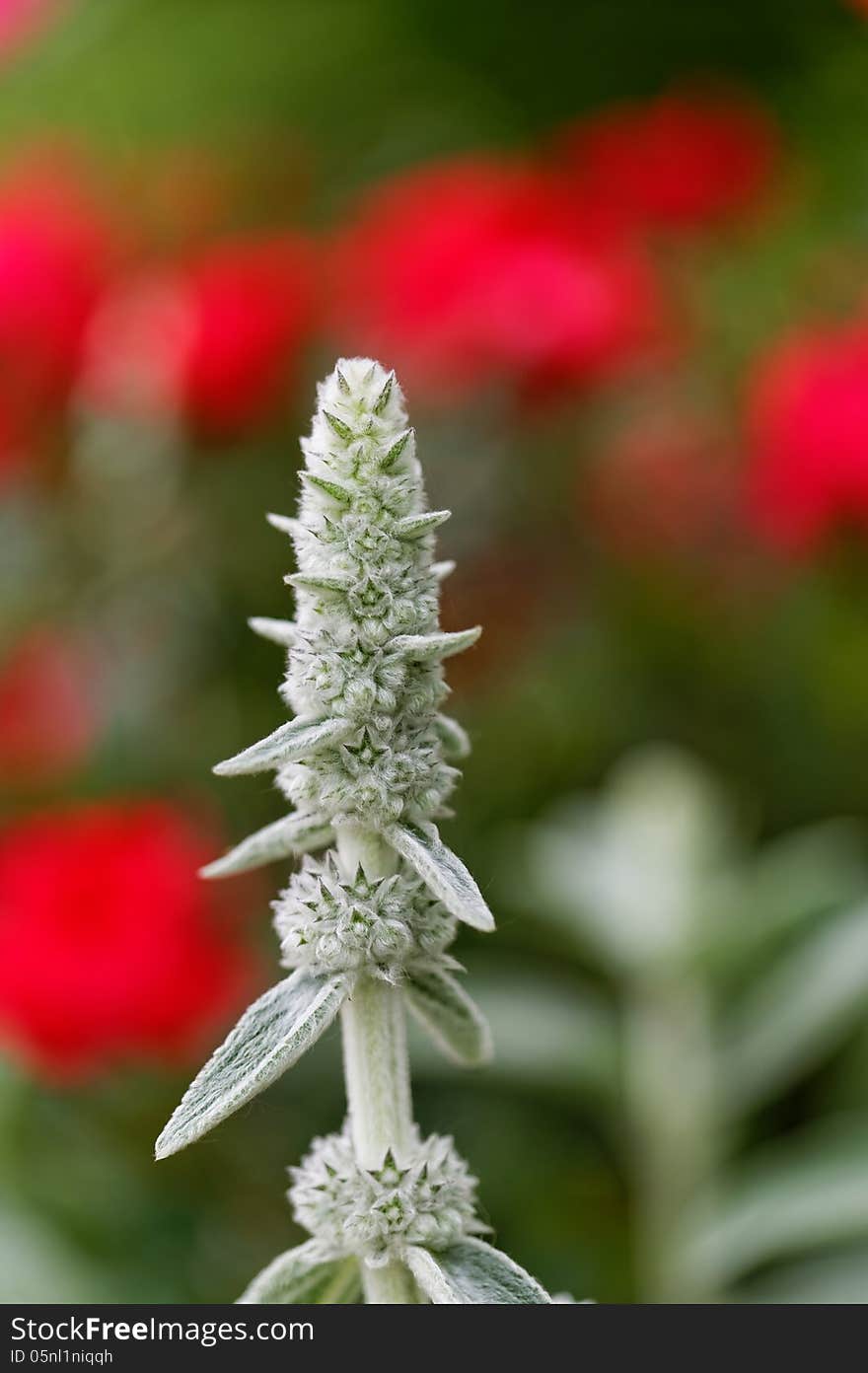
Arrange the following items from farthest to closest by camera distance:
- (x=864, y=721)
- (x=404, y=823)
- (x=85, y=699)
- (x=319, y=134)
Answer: (x=319, y=134) → (x=85, y=699) → (x=864, y=721) → (x=404, y=823)

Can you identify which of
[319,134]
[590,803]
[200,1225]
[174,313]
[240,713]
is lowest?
[200,1225]

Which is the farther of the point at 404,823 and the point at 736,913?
the point at 736,913

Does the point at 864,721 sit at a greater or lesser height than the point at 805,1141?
greater

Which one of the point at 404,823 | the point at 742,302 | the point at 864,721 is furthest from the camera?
the point at 742,302

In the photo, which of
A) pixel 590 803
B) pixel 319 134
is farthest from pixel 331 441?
pixel 319 134

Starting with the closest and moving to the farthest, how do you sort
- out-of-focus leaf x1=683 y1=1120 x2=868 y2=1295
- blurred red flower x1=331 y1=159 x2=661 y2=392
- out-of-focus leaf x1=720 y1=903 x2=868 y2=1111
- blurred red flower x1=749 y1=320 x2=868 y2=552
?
1. out-of-focus leaf x1=683 y1=1120 x2=868 y2=1295
2. out-of-focus leaf x1=720 y1=903 x2=868 y2=1111
3. blurred red flower x1=749 y1=320 x2=868 y2=552
4. blurred red flower x1=331 y1=159 x2=661 y2=392

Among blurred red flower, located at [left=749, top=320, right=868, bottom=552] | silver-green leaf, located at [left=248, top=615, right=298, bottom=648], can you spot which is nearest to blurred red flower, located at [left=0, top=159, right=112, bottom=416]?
blurred red flower, located at [left=749, top=320, right=868, bottom=552]

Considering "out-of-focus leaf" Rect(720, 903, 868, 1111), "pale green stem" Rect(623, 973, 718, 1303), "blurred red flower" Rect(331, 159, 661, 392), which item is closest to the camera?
"out-of-focus leaf" Rect(720, 903, 868, 1111)

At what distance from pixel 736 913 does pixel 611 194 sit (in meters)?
1.14

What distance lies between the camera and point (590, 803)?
1.56 metres

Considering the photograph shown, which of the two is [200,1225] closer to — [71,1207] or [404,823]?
[71,1207]

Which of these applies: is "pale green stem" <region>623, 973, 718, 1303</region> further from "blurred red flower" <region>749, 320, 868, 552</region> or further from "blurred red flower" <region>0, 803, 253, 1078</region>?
"blurred red flower" <region>749, 320, 868, 552</region>

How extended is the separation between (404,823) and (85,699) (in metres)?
1.33

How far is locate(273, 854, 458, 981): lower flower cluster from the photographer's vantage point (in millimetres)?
383
